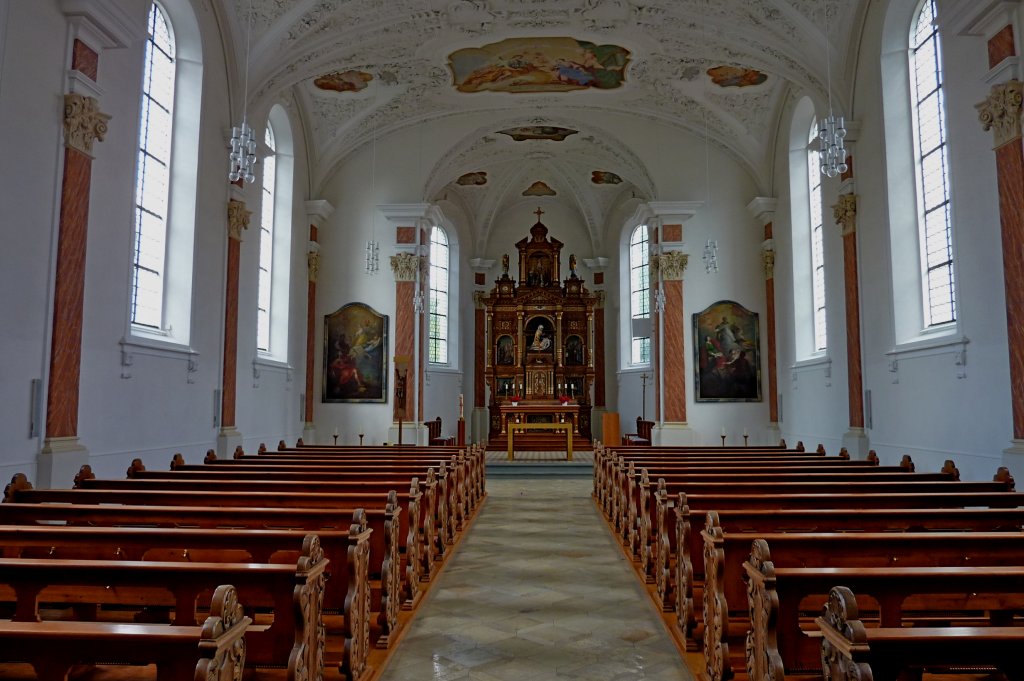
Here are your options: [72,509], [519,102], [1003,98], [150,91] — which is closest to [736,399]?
[519,102]

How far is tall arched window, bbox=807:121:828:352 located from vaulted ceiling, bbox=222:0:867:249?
1.72 m

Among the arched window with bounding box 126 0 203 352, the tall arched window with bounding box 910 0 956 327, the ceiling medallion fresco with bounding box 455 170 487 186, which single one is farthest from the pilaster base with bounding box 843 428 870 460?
the ceiling medallion fresco with bounding box 455 170 487 186

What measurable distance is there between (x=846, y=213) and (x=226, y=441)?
10.6 meters

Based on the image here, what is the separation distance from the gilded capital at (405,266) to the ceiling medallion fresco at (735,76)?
768cm

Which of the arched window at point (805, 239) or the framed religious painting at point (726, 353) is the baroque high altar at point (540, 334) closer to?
the framed religious painting at point (726, 353)

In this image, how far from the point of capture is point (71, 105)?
7.37 meters

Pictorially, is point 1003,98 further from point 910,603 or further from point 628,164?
point 628,164

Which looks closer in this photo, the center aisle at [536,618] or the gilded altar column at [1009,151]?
the center aisle at [536,618]

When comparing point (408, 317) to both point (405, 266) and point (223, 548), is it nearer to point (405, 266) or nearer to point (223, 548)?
point (405, 266)

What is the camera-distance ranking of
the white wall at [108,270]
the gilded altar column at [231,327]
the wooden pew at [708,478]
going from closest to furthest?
1. the wooden pew at [708,478]
2. the white wall at [108,270]
3. the gilded altar column at [231,327]

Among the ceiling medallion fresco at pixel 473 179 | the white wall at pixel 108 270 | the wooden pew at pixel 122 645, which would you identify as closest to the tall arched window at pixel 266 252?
the white wall at pixel 108 270

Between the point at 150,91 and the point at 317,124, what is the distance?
21.4 ft

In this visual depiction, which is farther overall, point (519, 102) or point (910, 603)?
point (519, 102)

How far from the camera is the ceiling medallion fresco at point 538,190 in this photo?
22.6 m
